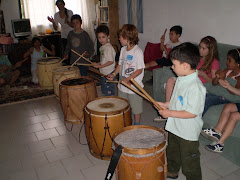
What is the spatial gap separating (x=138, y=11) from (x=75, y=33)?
164 centimetres

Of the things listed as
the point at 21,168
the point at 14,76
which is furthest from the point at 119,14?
the point at 21,168

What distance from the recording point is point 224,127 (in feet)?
7.43

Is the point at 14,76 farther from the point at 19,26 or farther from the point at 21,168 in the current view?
the point at 21,168

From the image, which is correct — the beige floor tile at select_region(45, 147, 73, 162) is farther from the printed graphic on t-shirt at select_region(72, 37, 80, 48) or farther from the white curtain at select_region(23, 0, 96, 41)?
the white curtain at select_region(23, 0, 96, 41)

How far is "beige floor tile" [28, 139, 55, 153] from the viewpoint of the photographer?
8.69 ft

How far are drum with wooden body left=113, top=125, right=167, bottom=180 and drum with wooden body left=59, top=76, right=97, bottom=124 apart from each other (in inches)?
50.7

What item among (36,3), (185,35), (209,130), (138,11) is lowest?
(209,130)

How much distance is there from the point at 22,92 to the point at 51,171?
104 inches

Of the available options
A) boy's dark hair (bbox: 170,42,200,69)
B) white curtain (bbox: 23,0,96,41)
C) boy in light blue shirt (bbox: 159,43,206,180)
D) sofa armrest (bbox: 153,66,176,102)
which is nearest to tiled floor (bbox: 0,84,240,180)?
sofa armrest (bbox: 153,66,176,102)

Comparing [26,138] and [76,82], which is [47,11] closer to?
[76,82]

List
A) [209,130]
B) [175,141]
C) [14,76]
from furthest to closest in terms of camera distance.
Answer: [14,76] → [209,130] → [175,141]

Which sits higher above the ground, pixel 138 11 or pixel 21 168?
pixel 138 11

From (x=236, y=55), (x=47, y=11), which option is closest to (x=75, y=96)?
(x=236, y=55)

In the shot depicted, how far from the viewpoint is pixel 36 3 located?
21.6ft
